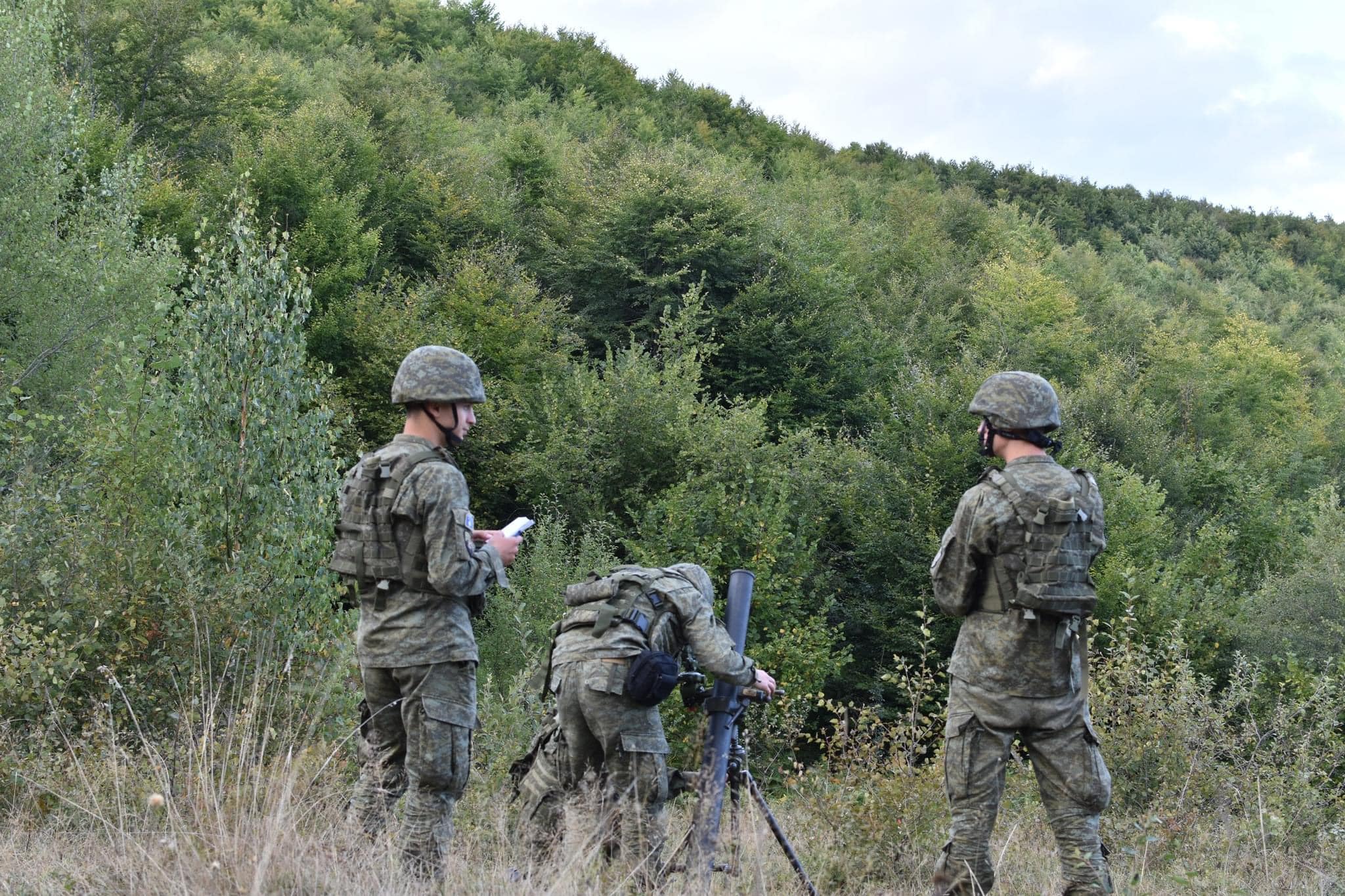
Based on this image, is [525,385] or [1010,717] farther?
[525,385]

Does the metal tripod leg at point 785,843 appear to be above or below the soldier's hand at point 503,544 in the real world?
below

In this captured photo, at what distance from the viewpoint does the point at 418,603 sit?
4.83 meters

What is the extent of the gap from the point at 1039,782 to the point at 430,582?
8.49 ft

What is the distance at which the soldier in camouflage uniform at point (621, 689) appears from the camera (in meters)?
5.22

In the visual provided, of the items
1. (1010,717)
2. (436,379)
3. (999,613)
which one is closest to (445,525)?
(436,379)

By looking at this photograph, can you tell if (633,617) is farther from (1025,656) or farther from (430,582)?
(1025,656)

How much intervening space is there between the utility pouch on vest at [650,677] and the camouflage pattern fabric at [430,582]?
27.4 inches

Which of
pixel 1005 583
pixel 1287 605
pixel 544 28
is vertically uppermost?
pixel 544 28

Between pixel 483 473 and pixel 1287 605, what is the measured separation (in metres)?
18.2

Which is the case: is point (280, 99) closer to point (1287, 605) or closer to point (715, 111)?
point (1287, 605)

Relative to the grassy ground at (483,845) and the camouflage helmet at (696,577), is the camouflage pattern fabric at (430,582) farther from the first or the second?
the camouflage helmet at (696,577)

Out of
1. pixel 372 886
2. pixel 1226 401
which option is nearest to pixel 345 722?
pixel 372 886

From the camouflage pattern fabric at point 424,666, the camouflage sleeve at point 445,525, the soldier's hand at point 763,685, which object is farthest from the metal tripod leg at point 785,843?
the camouflage sleeve at point 445,525

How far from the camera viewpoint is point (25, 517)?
8.88m
